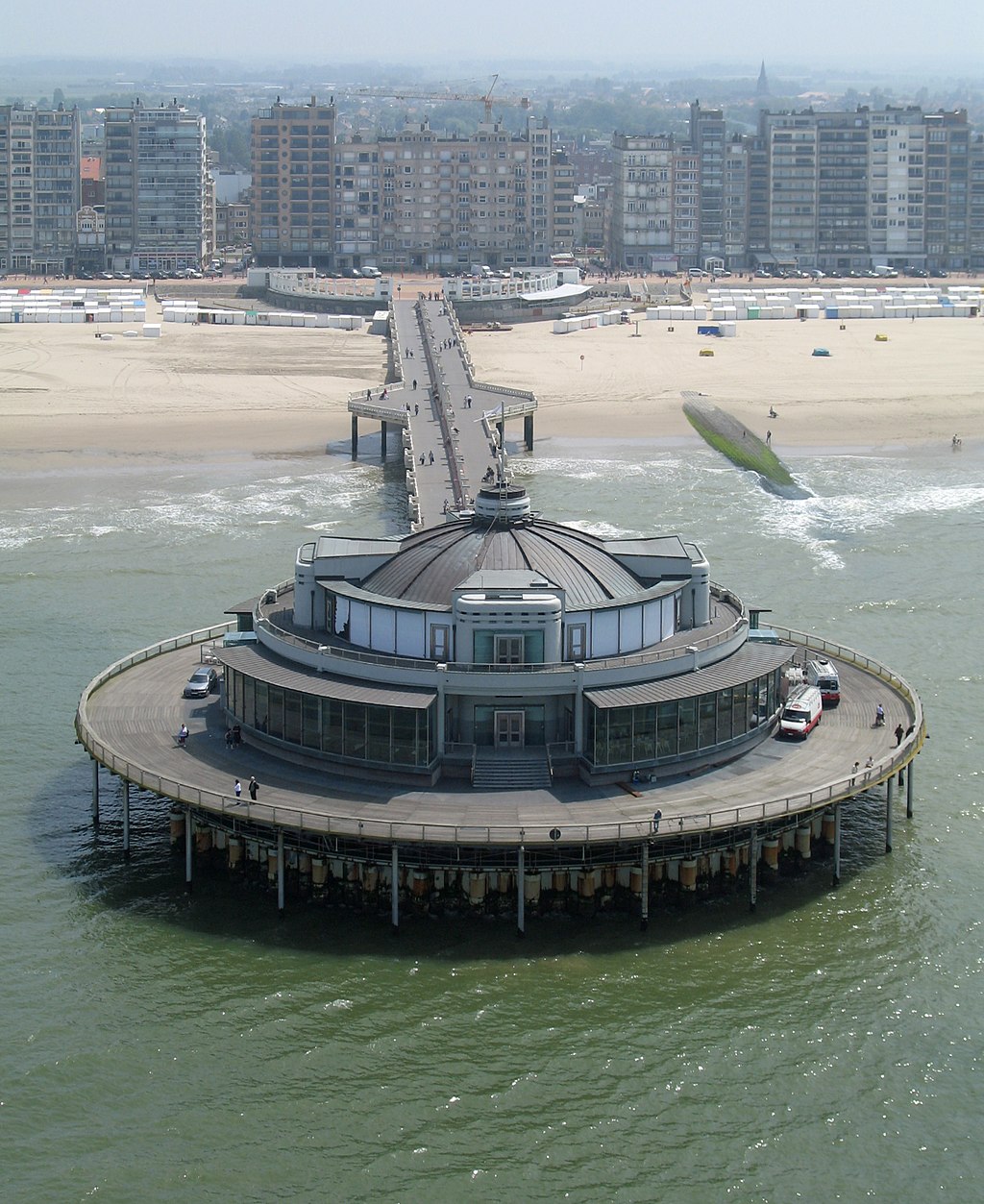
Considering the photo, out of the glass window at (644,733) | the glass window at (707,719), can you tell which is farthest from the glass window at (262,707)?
the glass window at (707,719)

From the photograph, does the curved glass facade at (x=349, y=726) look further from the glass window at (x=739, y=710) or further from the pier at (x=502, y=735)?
the glass window at (x=739, y=710)

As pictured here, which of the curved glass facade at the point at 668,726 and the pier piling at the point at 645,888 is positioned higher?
the curved glass facade at the point at 668,726

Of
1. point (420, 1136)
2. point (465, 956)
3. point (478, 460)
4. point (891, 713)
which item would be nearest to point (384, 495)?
point (478, 460)

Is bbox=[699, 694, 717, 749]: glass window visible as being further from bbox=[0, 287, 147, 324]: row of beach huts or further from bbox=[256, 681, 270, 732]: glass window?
bbox=[0, 287, 147, 324]: row of beach huts

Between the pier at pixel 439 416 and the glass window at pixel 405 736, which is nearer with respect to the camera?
the glass window at pixel 405 736

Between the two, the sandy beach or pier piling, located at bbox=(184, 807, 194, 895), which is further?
the sandy beach

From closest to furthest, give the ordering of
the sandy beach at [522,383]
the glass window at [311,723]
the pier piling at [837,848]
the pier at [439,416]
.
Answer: the pier piling at [837,848]
the glass window at [311,723]
the pier at [439,416]
the sandy beach at [522,383]

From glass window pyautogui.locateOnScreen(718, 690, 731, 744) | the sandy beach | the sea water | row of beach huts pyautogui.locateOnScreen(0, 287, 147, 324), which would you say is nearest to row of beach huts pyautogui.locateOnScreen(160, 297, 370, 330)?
the sandy beach

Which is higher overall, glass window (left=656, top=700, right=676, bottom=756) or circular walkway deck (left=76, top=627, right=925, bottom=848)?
glass window (left=656, top=700, right=676, bottom=756)
